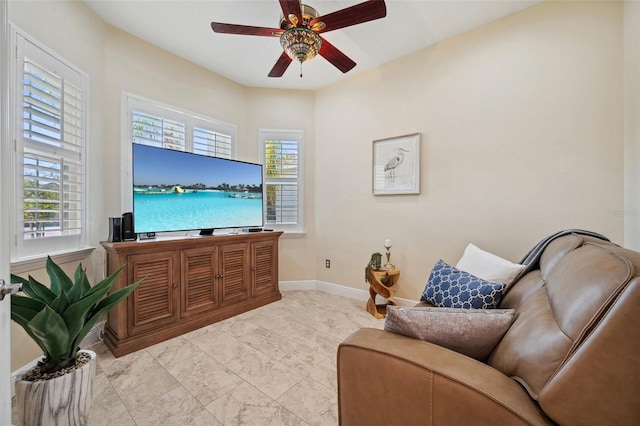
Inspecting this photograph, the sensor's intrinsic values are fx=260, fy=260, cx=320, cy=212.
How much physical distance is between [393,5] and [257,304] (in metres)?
3.22

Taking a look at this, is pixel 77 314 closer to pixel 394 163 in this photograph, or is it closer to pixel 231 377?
pixel 231 377

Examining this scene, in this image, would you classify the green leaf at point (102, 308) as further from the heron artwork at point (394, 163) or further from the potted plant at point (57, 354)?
the heron artwork at point (394, 163)

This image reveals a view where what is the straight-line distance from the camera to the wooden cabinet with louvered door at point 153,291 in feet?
6.96

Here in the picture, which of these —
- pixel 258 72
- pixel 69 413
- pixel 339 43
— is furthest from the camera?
pixel 258 72

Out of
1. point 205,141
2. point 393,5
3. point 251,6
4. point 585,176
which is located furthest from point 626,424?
point 205,141

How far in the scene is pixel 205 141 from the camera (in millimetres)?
3205

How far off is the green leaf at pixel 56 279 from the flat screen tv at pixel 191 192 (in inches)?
37.5

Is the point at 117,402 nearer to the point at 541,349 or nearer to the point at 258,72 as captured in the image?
the point at 541,349

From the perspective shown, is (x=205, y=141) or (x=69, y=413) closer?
(x=69, y=413)

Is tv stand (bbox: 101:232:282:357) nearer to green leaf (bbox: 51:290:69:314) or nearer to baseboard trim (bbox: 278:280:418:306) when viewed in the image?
baseboard trim (bbox: 278:280:418:306)

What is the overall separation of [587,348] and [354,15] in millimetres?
2024

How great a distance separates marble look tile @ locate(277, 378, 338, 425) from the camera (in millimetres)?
1445

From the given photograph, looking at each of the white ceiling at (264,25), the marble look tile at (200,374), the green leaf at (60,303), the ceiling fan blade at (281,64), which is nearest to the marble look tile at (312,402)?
the marble look tile at (200,374)

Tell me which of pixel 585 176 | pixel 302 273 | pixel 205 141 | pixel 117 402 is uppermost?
pixel 205 141
